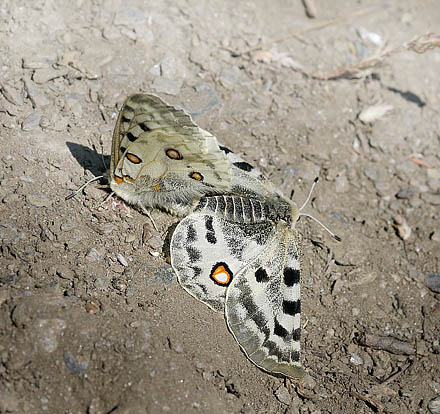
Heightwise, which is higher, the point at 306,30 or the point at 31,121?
the point at 306,30

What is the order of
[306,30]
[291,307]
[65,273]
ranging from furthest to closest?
[306,30] < [291,307] < [65,273]

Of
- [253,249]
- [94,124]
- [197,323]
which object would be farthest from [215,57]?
[197,323]

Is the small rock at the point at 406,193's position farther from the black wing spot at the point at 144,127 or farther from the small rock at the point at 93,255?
the small rock at the point at 93,255

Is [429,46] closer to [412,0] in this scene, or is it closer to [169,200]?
[412,0]

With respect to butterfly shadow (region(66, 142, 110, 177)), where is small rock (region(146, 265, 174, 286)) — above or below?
below

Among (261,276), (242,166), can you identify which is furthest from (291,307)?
(242,166)

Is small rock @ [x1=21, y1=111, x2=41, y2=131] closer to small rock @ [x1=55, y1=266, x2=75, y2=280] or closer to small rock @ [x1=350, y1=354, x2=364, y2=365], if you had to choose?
small rock @ [x1=55, y1=266, x2=75, y2=280]

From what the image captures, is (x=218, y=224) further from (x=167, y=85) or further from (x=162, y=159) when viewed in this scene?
(x=167, y=85)

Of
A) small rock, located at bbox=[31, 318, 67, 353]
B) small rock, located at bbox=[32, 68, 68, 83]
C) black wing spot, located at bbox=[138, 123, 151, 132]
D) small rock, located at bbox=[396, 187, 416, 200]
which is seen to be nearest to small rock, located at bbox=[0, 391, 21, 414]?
small rock, located at bbox=[31, 318, 67, 353]
